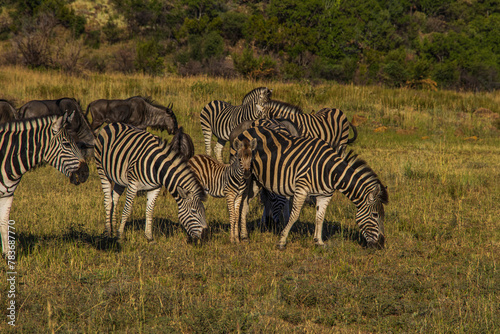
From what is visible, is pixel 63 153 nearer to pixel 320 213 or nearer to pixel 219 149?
pixel 320 213

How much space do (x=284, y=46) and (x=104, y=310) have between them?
49.5 meters

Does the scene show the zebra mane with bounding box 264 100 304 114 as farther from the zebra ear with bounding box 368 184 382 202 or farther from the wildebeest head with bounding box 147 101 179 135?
the zebra ear with bounding box 368 184 382 202

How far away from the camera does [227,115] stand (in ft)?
49.2

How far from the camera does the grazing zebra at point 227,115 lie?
14.2 m

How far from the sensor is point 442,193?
1219 cm

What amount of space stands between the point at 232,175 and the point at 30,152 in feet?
9.96

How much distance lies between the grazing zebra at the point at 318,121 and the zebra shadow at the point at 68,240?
18.3 ft

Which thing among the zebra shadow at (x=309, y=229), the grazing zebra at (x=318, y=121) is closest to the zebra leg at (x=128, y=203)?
the zebra shadow at (x=309, y=229)

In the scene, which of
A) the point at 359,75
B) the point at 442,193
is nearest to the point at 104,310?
the point at 442,193

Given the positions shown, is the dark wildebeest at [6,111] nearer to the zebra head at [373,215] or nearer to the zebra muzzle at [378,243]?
the zebra head at [373,215]

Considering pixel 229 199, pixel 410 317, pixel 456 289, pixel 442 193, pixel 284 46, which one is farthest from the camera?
pixel 284 46

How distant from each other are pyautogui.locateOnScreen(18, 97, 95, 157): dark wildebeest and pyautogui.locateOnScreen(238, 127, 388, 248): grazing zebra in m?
7.16

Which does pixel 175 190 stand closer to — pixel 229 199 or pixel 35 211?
pixel 229 199

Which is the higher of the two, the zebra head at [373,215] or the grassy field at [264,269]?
the zebra head at [373,215]
